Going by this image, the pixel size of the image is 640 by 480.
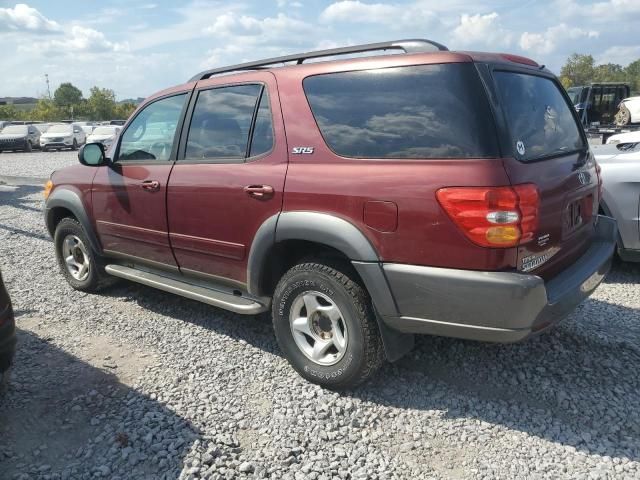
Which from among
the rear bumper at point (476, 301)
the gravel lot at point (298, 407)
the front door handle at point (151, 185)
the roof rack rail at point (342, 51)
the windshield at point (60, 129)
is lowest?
the gravel lot at point (298, 407)

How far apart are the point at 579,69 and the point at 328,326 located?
8301cm

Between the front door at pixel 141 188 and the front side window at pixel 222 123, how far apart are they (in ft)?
0.69

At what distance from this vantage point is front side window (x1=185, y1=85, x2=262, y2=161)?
11.7ft

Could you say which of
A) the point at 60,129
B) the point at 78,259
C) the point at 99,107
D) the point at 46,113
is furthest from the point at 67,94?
the point at 78,259

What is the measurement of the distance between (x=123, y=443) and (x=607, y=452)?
8.05 feet

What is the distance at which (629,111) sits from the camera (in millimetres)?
17422

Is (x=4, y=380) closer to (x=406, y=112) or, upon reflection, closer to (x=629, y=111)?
(x=406, y=112)

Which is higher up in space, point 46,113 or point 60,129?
point 46,113

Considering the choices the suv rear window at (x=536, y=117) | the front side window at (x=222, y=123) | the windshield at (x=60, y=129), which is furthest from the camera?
the windshield at (x=60, y=129)

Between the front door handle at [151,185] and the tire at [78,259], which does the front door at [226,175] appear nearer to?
the front door handle at [151,185]

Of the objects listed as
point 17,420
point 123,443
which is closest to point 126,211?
point 17,420

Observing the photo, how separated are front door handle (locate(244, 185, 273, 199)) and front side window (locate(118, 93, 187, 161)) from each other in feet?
3.40

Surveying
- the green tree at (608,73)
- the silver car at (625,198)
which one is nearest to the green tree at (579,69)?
the green tree at (608,73)

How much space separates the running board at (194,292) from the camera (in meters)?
3.60
